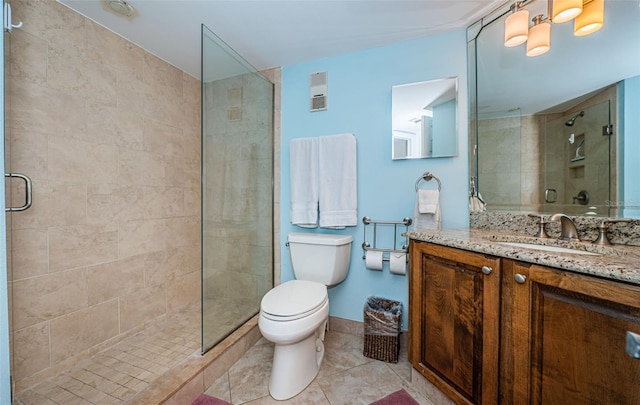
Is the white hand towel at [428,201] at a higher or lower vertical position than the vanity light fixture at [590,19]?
lower

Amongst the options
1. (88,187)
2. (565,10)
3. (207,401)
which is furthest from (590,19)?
(88,187)

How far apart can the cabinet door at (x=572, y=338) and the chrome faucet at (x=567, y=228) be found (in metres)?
0.49

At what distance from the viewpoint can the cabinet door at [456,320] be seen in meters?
0.97

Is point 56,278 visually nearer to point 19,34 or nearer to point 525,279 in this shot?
point 19,34

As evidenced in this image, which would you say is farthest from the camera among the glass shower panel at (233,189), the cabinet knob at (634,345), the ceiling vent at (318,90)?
the ceiling vent at (318,90)

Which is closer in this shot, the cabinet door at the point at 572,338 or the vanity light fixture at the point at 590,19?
the cabinet door at the point at 572,338

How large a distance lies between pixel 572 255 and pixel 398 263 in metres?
0.95

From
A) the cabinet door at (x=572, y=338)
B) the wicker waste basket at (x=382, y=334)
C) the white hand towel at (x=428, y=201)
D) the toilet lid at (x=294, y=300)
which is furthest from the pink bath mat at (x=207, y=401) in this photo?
the white hand towel at (x=428, y=201)

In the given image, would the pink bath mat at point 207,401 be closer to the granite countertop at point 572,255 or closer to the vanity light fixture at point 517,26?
the granite countertop at point 572,255

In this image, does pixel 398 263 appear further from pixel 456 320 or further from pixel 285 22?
pixel 285 22

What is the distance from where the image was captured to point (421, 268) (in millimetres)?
1308

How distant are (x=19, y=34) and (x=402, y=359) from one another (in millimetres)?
2812

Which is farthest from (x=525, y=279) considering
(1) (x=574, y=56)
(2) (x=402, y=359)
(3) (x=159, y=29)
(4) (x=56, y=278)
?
(3) (x=159, y=29)

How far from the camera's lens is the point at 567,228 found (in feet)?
3.82
